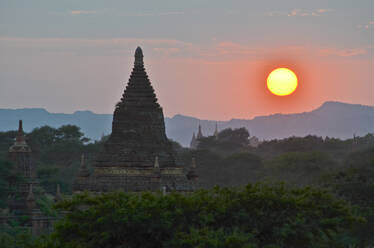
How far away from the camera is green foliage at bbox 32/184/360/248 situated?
2891 centimetres

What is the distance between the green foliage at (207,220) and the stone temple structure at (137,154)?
11784 mm

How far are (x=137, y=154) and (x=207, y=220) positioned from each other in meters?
15.5

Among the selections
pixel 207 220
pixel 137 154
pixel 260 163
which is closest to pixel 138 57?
pixel 137 154

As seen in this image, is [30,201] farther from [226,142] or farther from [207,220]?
[226,142]

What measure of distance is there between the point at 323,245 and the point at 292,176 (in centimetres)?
4358

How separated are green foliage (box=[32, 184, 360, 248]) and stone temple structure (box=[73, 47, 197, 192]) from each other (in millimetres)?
11784

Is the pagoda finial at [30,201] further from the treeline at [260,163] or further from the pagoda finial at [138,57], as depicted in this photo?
the pagoda finial at [138,57]

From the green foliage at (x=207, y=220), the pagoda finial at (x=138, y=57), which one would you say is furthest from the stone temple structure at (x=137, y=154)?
the green foliage at (x=207, y=220)

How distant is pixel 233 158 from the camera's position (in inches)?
3504

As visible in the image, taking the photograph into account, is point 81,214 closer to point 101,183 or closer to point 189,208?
point 189,208

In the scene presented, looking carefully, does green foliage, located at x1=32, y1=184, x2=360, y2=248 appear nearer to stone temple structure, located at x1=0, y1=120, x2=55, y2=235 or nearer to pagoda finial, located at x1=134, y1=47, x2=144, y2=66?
stone temple structure, located at x1=0, y1=120, x2=55, y2=235

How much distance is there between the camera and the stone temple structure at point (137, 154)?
4366cm

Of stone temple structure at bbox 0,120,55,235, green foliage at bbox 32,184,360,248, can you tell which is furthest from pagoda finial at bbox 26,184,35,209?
green foliage at bbox 32,184,360,248

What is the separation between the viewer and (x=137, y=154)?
44500 millimetres
